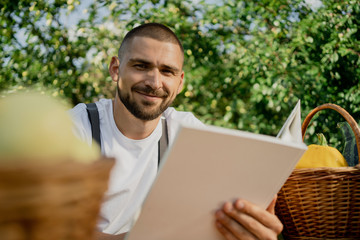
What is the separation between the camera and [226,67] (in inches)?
120

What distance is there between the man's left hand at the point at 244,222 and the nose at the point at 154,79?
0.92 meters

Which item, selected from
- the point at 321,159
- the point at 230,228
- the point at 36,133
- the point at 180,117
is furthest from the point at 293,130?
the point at 180,117

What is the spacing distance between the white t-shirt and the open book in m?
0.57

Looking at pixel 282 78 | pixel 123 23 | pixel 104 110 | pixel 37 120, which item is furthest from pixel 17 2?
pixel 37 120

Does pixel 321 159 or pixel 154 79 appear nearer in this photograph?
pixel 321 159

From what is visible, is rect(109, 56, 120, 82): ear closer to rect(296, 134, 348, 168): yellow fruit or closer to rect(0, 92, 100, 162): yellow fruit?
rect(296, 134, 348, 168): yellow fruit

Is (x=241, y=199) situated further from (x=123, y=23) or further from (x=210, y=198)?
(x=123, y=23)

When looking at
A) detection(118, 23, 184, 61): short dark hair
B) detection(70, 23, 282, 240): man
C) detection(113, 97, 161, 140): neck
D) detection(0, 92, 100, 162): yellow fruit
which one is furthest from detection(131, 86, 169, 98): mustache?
detection(0, 92, 100, 162): yellow fruit

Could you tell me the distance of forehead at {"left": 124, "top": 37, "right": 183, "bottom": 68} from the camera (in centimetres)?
144

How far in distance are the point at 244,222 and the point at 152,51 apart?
0.98 m

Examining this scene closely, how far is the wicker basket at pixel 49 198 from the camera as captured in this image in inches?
8.9

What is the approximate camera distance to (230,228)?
0.60 meters

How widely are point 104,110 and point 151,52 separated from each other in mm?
325

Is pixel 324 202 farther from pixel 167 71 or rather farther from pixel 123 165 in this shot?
pixel 167 71
